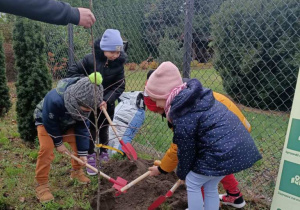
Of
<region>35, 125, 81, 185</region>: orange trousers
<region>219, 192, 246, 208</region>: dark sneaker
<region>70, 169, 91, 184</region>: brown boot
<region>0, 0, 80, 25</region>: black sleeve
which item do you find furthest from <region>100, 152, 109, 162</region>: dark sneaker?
<region>0, 0, 80, 25</region>: black sleeve

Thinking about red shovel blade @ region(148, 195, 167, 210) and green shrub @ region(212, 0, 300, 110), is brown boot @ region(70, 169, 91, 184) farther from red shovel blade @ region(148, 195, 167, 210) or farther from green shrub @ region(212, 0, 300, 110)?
green shrub @ region(212, 0, 300, 110)

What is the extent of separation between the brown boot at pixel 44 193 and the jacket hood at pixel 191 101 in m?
1.68

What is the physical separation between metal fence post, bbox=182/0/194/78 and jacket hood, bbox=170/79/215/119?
136 centimetres

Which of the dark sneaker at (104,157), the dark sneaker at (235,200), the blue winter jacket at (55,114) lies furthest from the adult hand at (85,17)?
the dark sneaker at (104,157)

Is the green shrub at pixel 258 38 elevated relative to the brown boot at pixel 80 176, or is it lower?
elevated

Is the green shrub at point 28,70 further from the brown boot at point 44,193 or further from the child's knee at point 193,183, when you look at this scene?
the child's knee at point 193,183

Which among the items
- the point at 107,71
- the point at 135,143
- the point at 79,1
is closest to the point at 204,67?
the point at 107,71

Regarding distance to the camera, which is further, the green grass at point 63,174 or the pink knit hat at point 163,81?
the green grass at point 63,174

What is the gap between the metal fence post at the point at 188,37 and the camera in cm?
342

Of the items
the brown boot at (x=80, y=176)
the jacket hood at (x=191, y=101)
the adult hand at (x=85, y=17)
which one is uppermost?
the adult hand at (x=85, y=17)

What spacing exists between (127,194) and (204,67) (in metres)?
1.80

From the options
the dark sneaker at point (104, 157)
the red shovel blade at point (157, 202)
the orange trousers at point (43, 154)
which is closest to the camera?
the red shovel blade at point (157, 202)

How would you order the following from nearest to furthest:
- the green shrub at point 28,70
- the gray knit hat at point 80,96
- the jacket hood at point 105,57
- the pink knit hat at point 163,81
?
the pink knit hat at point 163,81, the gray knit hat at point 80,96, the jacket hood at point 105,57, the green shrub at point 28,70

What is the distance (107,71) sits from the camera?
3.77 m
